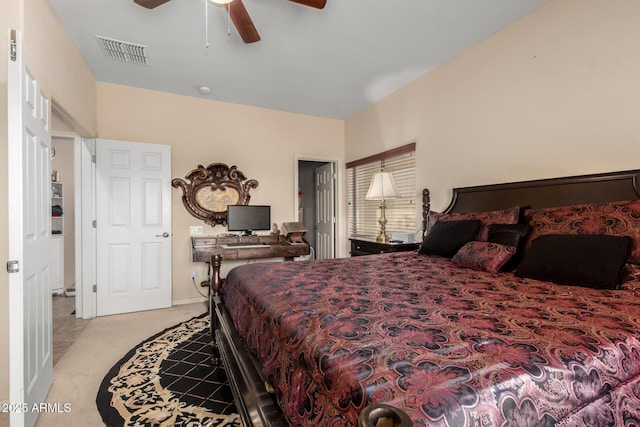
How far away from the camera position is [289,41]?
2.79 meters

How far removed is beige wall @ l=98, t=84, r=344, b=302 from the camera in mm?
3768

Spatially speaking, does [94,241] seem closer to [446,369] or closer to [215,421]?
[215,421]

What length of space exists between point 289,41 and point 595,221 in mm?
2635

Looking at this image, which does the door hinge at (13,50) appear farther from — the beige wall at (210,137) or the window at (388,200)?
the window at (388,200)

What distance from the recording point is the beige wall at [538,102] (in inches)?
77.9

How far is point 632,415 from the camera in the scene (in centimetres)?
88

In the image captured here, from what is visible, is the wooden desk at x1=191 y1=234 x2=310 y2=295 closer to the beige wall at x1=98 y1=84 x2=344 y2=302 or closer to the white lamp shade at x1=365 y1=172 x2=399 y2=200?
the beige wall at x1=98 y1=84 x2=344 y2=302

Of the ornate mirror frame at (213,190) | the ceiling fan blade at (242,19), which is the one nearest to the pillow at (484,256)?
the ceiling fan blade at (242,19)

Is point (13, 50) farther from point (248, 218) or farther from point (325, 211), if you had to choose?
point (325, 211)

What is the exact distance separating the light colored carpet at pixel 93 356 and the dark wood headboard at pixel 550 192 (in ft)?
10.2

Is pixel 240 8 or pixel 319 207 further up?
pixel 240 8

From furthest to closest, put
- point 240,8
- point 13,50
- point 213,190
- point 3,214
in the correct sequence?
1. point 213,190
2. point 240,8
3. point 3,214
4. point 13,50

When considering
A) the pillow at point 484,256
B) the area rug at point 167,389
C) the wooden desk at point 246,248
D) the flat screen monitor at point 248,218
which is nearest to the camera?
the area rug at point 167,389

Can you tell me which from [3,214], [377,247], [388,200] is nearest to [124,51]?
[3,214]
